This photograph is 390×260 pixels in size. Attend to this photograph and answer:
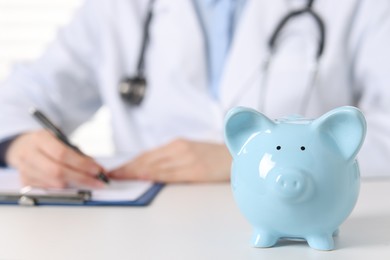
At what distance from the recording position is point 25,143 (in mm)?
798

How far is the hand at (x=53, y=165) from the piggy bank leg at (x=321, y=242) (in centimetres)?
33

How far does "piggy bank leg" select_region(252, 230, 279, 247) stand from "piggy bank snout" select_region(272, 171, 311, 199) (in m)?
0.05

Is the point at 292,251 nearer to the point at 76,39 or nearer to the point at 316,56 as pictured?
the point at 316,56

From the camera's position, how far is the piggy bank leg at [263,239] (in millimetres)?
432

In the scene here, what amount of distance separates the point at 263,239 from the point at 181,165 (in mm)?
314

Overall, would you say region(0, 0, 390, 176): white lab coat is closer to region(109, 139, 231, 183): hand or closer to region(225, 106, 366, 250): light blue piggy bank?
region(109, 139, 231, 183): hand

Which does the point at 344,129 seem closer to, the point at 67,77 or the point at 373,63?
the point at 373,63

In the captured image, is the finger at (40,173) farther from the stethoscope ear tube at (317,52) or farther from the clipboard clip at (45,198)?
the stethoscope ear tube at (317,52)

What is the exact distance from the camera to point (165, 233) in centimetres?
48

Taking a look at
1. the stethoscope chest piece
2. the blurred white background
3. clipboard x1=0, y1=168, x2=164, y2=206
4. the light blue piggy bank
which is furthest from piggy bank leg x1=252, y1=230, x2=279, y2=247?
the blurred white background

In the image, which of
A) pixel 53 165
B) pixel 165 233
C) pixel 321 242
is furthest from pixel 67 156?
pixel 321 242

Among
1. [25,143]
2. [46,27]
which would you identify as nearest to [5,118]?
[25,143]

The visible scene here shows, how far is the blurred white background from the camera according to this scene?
5.82 feet

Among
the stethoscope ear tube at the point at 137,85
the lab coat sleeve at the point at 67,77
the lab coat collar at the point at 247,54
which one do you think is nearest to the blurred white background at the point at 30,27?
the lab coat sleeve at the point at 67,77
